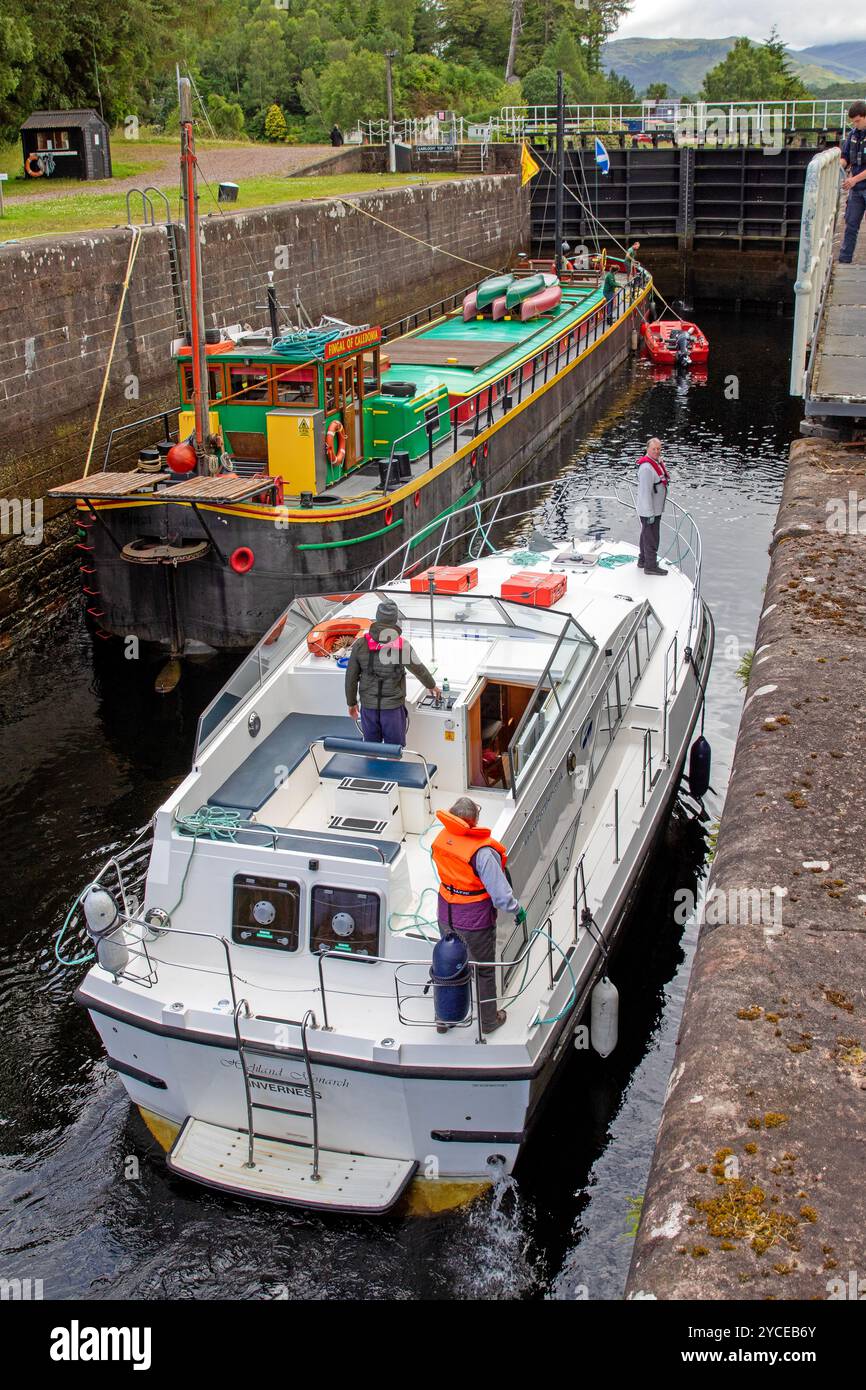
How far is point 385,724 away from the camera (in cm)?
1035

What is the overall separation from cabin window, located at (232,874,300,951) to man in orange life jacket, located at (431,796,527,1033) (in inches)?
48.0

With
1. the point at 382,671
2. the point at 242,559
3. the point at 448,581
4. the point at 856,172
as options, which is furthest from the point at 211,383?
the point at 382,671

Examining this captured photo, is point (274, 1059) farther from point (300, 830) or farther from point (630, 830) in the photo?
point (630, 830)

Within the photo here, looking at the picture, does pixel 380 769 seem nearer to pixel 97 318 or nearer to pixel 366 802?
pixel 366 802

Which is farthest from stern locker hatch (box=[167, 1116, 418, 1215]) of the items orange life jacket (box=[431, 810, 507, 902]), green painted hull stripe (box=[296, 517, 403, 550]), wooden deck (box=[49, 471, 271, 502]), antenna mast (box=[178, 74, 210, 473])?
antenna mast (box=[178, 74, 210, 473])

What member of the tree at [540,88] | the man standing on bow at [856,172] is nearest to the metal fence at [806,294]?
the man standing on bow at [856,172]

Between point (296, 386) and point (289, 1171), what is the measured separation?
12.6 m

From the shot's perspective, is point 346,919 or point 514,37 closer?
point 346,919

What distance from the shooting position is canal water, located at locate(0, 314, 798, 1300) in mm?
8500

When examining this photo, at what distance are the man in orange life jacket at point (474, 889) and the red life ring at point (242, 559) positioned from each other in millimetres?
9251

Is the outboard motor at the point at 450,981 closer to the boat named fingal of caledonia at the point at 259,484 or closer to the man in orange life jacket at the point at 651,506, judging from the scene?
the boat named fingal of caledonia at the point at 259,484

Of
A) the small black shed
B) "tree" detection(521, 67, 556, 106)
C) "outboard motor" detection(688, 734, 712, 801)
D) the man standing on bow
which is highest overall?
"tree" detection(521, 67, 556, 106)

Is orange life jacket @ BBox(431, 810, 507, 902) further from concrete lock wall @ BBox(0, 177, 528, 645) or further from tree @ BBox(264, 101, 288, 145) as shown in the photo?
tree @ BBox(264, 101, 288, 145)

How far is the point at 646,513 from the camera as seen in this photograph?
1521cm
